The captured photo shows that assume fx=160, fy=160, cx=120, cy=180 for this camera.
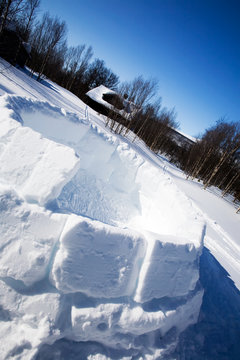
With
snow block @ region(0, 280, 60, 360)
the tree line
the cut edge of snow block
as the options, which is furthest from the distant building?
snow block @ region(0, 280, 60, 360)

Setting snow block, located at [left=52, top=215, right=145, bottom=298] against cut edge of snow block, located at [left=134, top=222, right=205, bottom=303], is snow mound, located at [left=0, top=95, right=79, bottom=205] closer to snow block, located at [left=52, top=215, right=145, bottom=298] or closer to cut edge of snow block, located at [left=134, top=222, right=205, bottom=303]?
snow block, located at [left=52, top=215, right=145, bottom=298]

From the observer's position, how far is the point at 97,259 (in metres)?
1.80

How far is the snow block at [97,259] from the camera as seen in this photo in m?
1.64

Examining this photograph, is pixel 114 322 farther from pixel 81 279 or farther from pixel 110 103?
pixel 110 103

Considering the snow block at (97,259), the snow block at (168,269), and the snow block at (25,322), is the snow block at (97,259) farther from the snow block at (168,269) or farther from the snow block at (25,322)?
the snow block at (25,322)

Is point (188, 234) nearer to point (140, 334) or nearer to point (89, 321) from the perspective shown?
point (140, 334)

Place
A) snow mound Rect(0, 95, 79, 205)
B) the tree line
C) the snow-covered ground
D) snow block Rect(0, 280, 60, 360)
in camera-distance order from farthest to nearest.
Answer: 1. the tree line
2. snow mound Rect(0, 95, 79, 205)
3. the snow-covered ground
4. snow block Rect(0, 280, 60, 360)

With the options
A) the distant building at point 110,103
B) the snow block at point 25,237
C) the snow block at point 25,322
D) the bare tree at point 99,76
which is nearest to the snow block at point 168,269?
the snow block at point 25,322

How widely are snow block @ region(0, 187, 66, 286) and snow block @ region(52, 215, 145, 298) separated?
0.14 meters

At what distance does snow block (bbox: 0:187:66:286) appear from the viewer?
160cm

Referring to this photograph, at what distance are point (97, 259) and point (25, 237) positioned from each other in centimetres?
79

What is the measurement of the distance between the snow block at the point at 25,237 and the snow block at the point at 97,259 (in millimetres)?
136

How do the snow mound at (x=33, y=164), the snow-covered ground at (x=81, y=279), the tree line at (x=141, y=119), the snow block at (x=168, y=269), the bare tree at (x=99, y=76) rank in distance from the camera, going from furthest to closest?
the bare tree at (x=99, y=76) < the tree line at (x=141, y=119) < the snow block at (x=168, y=269) < the snow mound at (x=33, y=164) < the snow-covered ground at (x=81, y=279)

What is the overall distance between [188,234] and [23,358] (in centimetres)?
259
